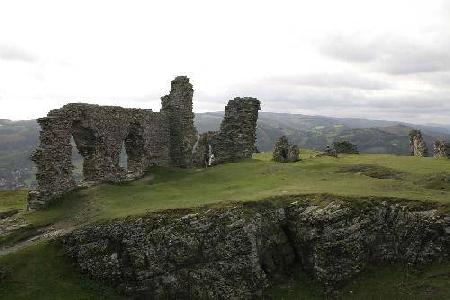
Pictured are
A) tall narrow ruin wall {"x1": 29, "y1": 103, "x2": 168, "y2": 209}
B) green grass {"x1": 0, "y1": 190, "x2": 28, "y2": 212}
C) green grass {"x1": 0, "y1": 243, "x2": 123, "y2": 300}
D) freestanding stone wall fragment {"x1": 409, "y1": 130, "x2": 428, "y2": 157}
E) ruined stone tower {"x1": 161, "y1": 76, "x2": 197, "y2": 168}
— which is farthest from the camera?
freestanding stone wall fragment {"x1": 409, "y1": 130, "x2": 428, "y2": 157}

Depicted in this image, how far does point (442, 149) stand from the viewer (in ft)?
189

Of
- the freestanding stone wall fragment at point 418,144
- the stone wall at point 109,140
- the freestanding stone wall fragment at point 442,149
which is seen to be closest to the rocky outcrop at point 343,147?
the freestanding stone wall fragment at point 418,144

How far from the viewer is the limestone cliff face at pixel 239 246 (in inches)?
1006

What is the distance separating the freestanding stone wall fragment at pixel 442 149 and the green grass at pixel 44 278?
4569 centimetres

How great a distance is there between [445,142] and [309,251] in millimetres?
38970

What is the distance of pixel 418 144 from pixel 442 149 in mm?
10876

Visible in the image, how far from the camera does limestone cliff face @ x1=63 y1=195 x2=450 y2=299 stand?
83.8 feet

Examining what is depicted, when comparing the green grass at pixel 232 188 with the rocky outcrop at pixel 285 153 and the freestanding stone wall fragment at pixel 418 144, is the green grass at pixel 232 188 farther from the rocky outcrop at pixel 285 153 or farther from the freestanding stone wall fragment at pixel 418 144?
the freestanding stone wall fragment at pixel 418 144

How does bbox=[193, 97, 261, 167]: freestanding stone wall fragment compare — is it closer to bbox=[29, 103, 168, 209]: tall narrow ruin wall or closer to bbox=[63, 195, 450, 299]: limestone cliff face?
bbox=[29, 103, 168, 209]: tall narrow ruin wall

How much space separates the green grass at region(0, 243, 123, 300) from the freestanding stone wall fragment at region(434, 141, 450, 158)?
45.7 meters

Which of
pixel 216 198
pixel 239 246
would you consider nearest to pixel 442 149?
pixel 216 198

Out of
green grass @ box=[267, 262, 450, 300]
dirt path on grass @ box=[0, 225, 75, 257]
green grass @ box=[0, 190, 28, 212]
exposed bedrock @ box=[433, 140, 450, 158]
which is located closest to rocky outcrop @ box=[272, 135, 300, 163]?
exposed bedrock @ box=[433, 140, 450, 158]

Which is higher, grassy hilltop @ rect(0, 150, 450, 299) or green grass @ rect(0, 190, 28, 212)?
grassy hilltop @ rect(0, 150, 450, 299)

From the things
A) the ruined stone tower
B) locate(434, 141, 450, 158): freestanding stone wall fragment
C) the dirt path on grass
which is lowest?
the dirt path on grass
